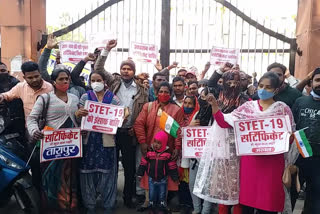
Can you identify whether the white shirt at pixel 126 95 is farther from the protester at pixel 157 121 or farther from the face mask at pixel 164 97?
the face mask at pixel 164 97

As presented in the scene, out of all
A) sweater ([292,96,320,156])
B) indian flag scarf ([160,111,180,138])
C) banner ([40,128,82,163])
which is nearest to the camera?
sweater ([292,96,320,156])

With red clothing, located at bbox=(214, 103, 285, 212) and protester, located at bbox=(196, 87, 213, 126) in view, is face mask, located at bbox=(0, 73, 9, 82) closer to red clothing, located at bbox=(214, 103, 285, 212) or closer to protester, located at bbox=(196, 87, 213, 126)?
protester, located at bbox=(196, 87, 213, 126)

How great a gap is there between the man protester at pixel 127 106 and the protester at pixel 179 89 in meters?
0.45

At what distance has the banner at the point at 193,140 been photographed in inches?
154

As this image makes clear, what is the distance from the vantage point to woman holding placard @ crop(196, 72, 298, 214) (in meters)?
3.12

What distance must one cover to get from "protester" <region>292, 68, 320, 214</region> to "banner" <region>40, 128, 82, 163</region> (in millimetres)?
2423

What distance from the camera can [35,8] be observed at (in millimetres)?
6969

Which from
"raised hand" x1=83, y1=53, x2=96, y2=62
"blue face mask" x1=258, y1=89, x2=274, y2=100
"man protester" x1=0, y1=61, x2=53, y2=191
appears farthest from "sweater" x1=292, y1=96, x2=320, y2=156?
"man protester" x1=0, y1=61, x2=53, y2=191

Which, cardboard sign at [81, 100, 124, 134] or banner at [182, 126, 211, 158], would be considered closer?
cardboard sign at [81, 100, 124, 134]

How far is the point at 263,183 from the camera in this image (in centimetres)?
313

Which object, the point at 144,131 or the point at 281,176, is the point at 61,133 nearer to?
the point at 144,131

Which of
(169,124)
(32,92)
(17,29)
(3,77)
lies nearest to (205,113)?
(169,124)

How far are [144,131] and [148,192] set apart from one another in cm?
81

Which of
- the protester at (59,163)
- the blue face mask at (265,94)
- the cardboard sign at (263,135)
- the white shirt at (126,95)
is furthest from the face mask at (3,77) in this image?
the blue face mask at (265,94)
